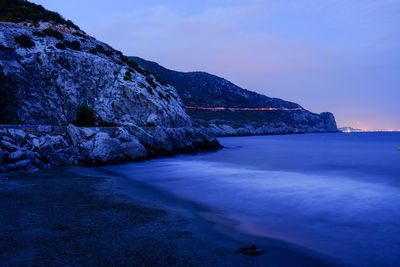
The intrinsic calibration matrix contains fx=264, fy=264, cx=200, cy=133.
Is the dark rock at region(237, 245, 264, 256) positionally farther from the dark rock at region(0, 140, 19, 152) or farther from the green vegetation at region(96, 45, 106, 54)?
the green vegetation at region(96, 45, 106, 54)

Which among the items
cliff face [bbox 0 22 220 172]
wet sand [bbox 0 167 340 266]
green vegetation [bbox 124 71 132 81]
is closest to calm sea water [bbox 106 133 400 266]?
wet sand [bbox 0 167 340 266]

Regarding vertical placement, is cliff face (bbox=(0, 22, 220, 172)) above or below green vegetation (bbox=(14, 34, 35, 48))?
below

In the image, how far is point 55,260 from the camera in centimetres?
451

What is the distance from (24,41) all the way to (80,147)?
19.3 m

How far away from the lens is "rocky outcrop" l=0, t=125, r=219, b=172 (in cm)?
1597

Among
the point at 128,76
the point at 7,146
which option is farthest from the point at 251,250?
the point at 128,76

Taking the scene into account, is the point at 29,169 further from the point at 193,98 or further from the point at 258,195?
the point at 193,98

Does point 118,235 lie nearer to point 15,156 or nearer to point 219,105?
point 15,156

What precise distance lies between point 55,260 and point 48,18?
46346 millimetres

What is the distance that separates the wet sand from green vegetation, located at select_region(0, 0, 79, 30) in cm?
3728

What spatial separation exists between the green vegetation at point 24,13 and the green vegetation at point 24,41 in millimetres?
7561

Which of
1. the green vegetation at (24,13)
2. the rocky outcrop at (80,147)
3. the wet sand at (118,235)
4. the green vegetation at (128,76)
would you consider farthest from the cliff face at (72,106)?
the wet sand at (118,235)

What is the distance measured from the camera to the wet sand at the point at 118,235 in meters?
4.68

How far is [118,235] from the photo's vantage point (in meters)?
5.75
